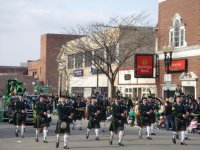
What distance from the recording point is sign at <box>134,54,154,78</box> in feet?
129

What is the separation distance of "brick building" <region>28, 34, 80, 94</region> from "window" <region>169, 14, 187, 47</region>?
47485mm

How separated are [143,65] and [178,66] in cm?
355

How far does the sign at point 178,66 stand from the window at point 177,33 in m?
1.24

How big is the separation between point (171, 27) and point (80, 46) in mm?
10700

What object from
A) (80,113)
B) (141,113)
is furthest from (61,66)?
(141,113)

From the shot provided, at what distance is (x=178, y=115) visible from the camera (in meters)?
19.4

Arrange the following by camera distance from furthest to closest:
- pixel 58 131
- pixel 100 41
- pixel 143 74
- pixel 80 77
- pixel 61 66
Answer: pixel 61 66
pixel 80 77
pixel 100 41
pixel 143 74
pixel 58 131

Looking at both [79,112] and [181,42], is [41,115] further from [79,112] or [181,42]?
[181,42]

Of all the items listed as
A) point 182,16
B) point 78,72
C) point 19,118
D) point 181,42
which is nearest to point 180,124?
point 19,118

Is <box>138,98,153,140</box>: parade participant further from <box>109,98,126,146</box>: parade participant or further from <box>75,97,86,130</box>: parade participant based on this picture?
<box>75,97,86,130</box>: parade participant

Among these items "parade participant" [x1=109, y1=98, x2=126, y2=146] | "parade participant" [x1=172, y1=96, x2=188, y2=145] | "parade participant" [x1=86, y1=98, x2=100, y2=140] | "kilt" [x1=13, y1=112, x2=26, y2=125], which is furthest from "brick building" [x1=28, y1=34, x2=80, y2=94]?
"parade participant" [x1=172, y1=96, x2=188, y2=145]

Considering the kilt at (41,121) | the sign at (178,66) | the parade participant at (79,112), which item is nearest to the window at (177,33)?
the sign at (178,66)

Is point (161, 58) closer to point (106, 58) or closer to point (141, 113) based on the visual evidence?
point (106, 58)

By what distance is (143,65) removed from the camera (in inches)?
1559
